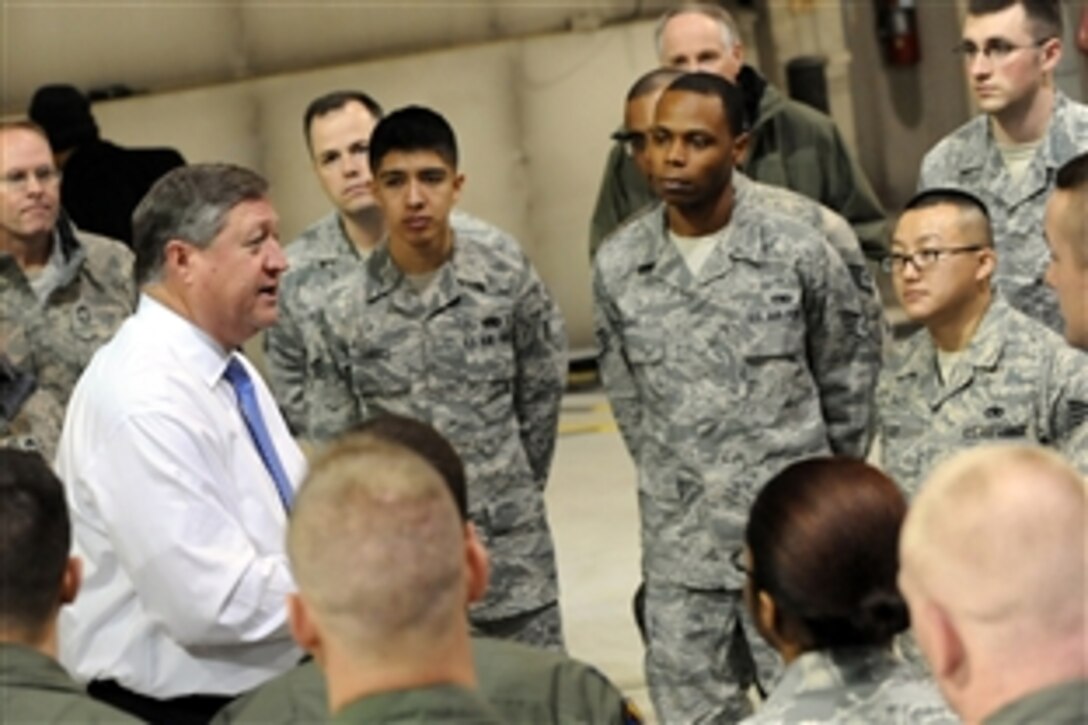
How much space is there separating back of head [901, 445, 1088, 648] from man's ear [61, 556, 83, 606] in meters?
1.27

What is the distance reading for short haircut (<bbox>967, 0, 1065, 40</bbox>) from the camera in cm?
613

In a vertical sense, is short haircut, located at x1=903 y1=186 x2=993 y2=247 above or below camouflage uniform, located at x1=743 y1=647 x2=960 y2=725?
above

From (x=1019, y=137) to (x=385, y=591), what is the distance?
3684 millimetres

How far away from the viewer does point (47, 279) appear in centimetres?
621

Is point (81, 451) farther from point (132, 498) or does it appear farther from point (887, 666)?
point (887, 666)

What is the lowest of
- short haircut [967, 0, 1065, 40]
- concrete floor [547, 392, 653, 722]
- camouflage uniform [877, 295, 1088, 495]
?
concrete floor [547, 392, 653, 722]

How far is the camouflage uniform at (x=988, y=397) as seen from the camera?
500 centimetres

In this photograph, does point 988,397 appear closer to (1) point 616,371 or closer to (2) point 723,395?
(2) point 723,395

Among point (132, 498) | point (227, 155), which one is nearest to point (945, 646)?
point (132, 498)

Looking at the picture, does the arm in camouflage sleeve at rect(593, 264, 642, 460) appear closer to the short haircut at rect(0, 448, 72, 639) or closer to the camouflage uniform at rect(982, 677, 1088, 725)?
the short haircut at rect(0, 448, 72, 639)

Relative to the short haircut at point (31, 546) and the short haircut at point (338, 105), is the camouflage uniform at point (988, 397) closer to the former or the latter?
the short haircut at point (338, 105)

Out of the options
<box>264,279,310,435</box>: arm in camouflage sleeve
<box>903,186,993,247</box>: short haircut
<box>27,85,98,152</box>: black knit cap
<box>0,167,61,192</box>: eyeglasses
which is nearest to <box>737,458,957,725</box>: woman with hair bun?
<box>903,186,993,247</box>: short haircut

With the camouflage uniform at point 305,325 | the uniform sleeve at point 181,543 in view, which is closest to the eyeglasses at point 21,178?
the camouflage uniform at point 305,325

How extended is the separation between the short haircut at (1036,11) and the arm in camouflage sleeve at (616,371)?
1317 millimetres
